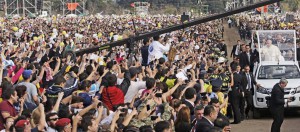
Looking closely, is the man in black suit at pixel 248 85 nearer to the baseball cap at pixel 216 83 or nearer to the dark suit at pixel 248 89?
the dark suit at pixel 248 89

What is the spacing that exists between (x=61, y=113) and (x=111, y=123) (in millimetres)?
699

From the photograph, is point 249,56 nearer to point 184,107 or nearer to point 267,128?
point 267,128

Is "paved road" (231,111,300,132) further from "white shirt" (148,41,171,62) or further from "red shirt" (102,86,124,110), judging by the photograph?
"red shirt" (102,86,124,110)

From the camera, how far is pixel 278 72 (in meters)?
20.8

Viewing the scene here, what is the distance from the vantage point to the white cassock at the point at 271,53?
2258 cm

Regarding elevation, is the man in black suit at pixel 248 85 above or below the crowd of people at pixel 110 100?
below

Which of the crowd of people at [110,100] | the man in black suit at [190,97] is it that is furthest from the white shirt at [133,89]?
the man in black suit at [190,97]

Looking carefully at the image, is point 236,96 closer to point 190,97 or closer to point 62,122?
point 190,97

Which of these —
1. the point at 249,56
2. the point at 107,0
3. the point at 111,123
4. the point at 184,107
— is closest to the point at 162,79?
the point at 184,107

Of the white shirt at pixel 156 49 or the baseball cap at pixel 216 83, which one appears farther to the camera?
the white shirt at pixel 156 49

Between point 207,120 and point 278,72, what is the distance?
10.3 meters

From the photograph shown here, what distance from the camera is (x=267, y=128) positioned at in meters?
18.2

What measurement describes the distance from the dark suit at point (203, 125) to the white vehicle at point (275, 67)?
9053 millimetres

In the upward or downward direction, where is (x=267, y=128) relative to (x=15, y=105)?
downward
